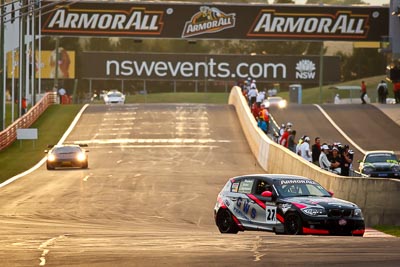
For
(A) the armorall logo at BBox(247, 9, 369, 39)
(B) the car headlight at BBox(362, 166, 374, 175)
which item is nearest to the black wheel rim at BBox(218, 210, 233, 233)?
(B) the car headlight at BBox(362, 166, 374, 175)

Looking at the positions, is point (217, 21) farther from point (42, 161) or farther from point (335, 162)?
point (335, 162)

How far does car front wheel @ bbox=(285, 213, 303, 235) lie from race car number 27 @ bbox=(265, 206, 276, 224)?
401 mm

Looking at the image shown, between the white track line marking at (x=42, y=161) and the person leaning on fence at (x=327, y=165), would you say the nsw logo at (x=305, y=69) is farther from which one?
the person leaning on fence at (x=327, y=165)

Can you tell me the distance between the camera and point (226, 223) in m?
24.7

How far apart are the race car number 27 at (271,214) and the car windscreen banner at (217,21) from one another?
73.6m

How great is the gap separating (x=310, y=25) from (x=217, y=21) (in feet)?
25.1

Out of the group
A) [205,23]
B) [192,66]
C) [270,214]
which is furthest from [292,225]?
[192,66]

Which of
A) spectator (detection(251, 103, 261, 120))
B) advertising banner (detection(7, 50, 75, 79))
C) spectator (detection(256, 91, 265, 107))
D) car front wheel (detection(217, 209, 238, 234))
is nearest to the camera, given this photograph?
car front wheel (detection(217, 209, 238, 234))

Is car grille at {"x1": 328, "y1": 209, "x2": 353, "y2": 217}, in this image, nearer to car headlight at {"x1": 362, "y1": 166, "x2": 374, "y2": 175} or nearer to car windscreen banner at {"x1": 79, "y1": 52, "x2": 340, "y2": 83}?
car headlight at {"x1": 362, "y1": 166, "x2": 374, "y2": 175}

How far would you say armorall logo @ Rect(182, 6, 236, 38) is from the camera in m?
96.5

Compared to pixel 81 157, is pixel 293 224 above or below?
above

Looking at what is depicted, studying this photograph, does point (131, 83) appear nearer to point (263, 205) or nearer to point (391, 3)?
point (391, 3)

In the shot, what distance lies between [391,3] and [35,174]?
51281mm

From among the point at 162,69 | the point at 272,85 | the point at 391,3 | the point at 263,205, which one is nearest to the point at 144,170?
the point at 263,205
